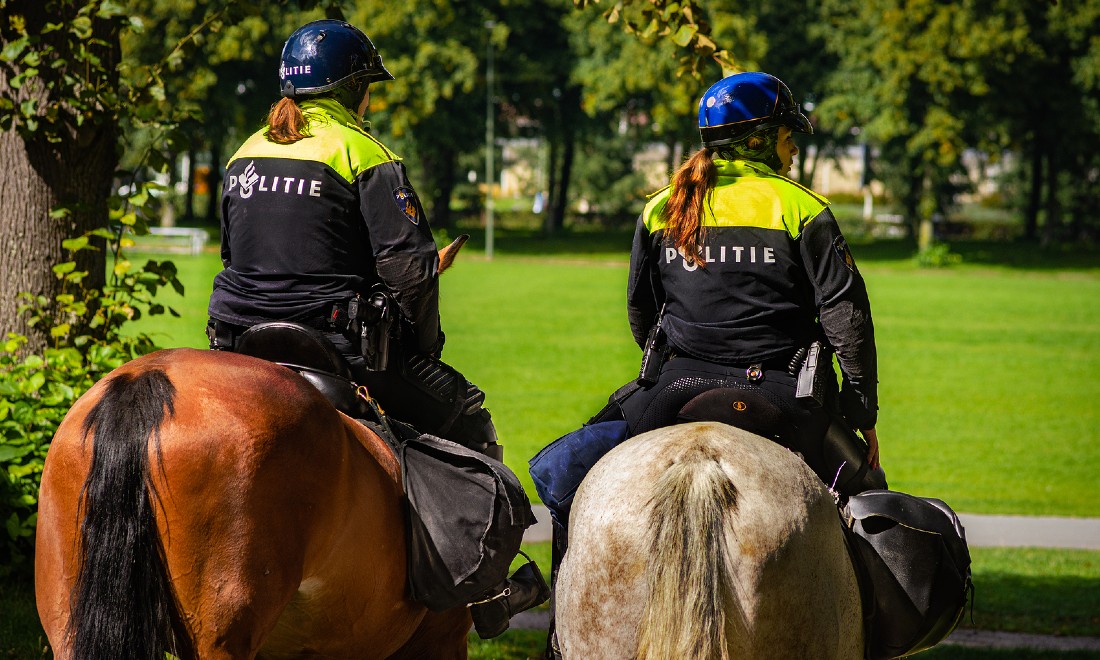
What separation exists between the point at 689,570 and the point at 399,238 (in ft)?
5.74

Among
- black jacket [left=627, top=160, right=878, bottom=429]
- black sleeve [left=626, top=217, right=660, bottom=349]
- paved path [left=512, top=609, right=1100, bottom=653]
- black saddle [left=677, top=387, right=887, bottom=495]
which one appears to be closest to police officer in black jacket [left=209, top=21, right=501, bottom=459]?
black sleeve [left=626, top=217, right=660, bottom=349]

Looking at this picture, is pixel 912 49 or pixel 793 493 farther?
pixel 912 49

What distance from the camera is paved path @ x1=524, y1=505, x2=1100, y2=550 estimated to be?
9.61 metres

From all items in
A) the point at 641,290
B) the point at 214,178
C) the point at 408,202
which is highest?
the point at 214,178

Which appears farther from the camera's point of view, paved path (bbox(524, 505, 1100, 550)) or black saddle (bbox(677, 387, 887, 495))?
paved path (bbox(524, 505, 1100, 550))

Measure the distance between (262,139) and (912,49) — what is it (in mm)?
43870

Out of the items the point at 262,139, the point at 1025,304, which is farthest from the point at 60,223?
the point at 1025,304

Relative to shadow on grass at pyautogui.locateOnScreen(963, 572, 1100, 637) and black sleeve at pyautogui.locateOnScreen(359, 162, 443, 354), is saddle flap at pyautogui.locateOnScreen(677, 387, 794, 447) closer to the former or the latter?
black sleeve at pyautogui.locateOnScreen(359, 162, 443, 354)

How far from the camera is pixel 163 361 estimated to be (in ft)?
11.1

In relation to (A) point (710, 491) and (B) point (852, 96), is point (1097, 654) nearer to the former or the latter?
(A) point (710, 491)

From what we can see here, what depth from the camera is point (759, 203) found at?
4105mm

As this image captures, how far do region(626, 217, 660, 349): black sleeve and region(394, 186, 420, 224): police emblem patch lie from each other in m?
0.82

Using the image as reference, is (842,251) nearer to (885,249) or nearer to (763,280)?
(763,280)

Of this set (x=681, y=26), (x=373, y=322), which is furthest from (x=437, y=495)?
(x=681, y=26)
